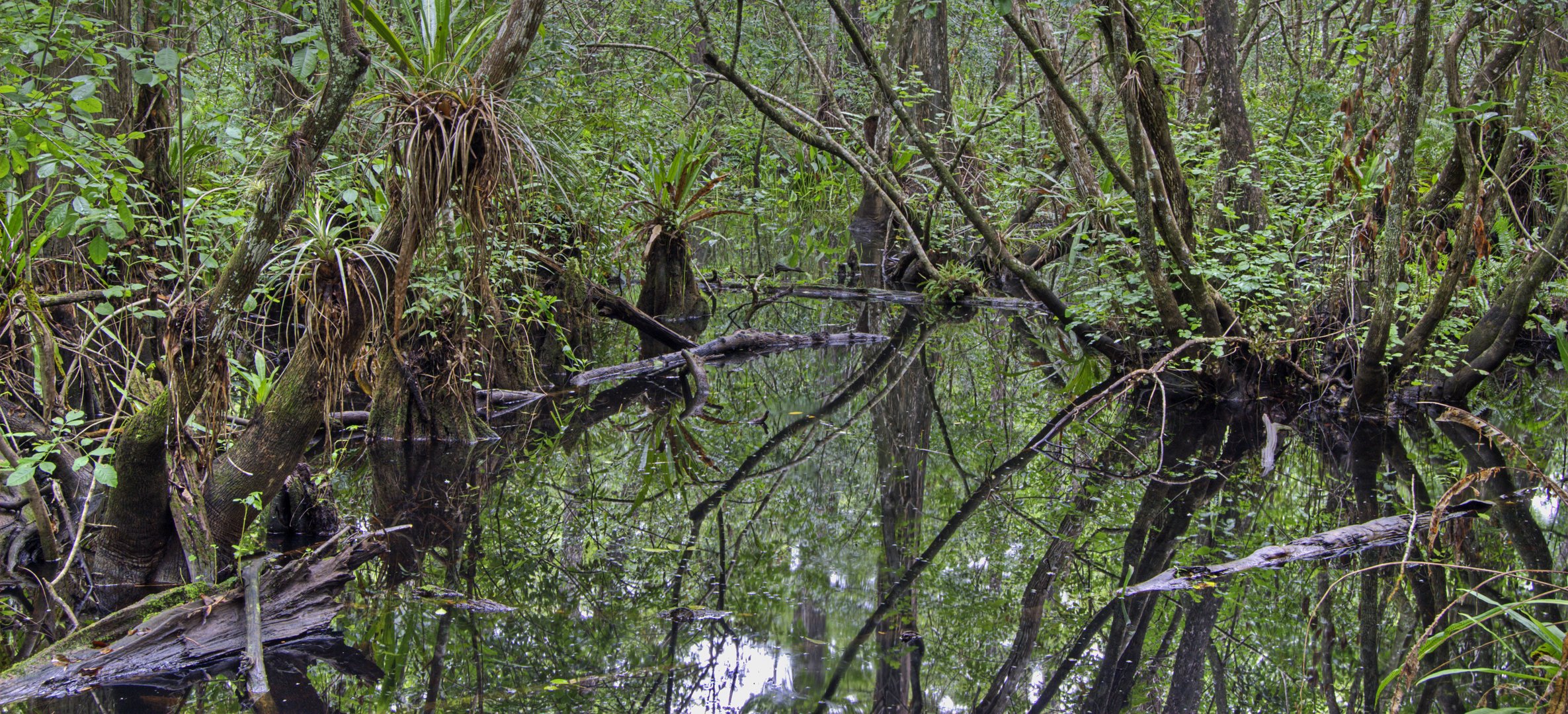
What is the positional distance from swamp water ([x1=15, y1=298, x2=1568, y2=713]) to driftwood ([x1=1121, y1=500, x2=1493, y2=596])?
0.18ft

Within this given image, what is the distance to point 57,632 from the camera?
343 centimetres

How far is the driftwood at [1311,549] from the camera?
3932 millimetres

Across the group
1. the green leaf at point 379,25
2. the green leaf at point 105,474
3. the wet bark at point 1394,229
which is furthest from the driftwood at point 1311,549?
the green leaf at point 105,474

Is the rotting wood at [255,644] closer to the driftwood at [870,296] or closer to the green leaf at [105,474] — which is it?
the green leaf at [105,474]

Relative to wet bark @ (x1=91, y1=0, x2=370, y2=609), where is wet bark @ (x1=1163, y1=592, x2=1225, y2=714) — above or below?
below

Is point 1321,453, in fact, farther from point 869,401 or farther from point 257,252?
point 257,252

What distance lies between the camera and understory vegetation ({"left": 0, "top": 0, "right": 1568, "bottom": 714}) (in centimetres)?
336

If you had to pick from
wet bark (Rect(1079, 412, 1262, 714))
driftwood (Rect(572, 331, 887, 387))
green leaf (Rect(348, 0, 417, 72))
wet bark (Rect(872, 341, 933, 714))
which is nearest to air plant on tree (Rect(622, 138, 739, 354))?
driftwood (Rect(572, 331, 887, 387))

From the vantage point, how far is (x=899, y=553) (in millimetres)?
4453

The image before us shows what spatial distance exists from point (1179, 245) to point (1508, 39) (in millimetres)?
1843

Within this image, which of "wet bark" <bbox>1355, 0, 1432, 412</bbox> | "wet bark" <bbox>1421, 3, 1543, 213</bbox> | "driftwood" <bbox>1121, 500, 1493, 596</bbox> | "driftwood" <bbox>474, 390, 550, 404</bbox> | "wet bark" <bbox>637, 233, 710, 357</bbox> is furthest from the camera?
"wet bark" <bbox>637, 233, 710, 357</bbox>

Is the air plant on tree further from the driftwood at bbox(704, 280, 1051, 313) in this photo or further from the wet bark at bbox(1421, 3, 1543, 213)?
the wet bark at bbox(1421, 3, 1543, 213)

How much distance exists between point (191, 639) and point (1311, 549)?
13.1ft

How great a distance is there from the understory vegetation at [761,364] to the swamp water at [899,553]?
0.03 metres
